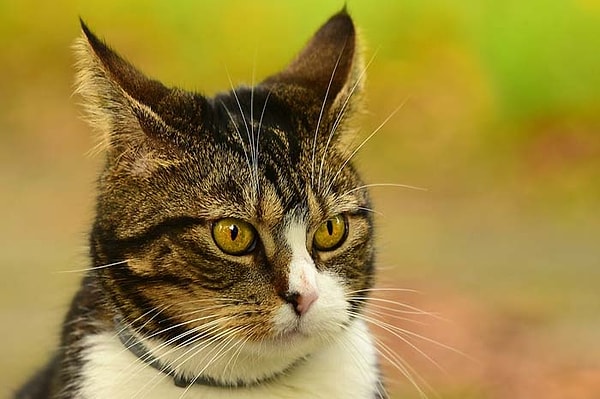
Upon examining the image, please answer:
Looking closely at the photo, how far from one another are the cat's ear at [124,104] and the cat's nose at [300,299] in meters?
0.25

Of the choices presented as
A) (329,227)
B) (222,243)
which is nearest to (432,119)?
(329,227)

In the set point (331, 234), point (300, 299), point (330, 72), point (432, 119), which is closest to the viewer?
point (300, 299)

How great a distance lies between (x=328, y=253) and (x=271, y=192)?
118mm

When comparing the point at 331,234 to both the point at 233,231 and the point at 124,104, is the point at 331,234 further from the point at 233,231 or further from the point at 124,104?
the point at 124,104

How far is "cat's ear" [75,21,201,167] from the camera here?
1.11 meters

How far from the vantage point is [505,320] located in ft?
7.16

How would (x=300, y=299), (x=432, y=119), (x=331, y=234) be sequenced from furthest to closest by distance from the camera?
(x=432, y=119) < (x=331, y=234) < (x=300, y=299)

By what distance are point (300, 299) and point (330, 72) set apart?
0.39 m

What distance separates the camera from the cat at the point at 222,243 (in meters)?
1.11

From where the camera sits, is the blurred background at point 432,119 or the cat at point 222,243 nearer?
the cat at point 222,243

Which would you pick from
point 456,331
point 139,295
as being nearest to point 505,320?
point 456,331

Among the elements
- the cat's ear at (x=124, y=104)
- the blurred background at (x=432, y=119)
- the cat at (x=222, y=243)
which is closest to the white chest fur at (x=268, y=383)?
the cat at (x=222, y=243)

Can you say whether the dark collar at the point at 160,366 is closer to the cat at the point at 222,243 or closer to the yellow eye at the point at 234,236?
the cat at the point at 222,243

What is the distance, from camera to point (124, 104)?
1117mm
